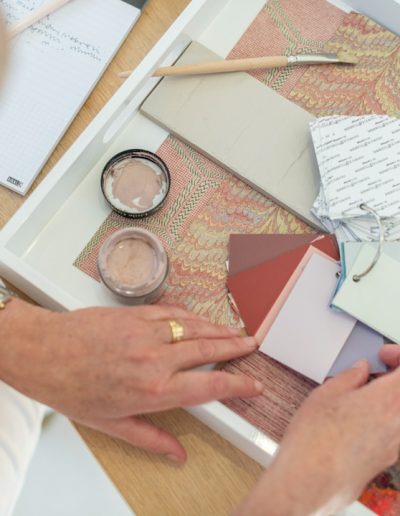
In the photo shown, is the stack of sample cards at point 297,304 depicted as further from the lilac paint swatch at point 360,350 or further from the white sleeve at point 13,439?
the white sleeve at point 13,439

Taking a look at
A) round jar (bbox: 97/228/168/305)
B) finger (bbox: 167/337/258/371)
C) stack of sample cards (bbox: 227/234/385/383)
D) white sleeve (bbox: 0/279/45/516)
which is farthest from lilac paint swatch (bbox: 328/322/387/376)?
white sleeve (bbox: 0/279/45/516)

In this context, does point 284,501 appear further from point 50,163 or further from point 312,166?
point 50,163

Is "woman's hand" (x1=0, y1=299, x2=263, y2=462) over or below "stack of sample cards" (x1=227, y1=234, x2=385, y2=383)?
below

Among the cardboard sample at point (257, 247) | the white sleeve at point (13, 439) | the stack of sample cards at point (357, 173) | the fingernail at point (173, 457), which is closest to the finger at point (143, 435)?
the fingernail at point (173, 457)

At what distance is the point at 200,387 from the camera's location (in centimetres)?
64

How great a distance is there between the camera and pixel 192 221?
783 mm

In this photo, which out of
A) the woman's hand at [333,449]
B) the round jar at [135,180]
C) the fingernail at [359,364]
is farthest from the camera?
the round jar at [135,180]

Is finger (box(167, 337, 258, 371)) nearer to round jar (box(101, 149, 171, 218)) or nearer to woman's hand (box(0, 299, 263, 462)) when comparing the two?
woman's hand (box(0, 299, 263, 462))

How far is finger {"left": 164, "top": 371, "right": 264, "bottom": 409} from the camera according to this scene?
0.64 meters

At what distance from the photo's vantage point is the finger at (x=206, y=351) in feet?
2.12

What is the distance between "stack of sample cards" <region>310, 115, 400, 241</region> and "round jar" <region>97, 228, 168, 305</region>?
21 cm

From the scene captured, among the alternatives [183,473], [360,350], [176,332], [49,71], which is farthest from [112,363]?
[49,71]

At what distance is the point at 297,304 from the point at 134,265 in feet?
0.66

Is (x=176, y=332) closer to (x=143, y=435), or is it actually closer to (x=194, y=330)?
(x=194, y=330)
